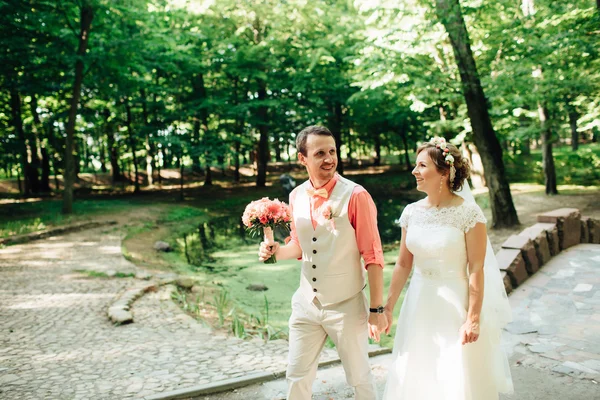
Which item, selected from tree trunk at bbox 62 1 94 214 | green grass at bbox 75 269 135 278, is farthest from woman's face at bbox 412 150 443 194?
tree trunk at bbox 62 1 94 214

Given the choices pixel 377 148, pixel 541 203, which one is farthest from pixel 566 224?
pixel 377 148

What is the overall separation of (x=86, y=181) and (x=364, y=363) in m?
27.1

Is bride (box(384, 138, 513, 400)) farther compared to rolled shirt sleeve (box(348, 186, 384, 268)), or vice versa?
bride (box(384, 138, 513, 400))

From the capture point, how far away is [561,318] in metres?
4.91

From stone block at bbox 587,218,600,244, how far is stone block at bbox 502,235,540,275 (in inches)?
104

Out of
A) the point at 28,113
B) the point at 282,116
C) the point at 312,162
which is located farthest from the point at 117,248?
the point at 28,113

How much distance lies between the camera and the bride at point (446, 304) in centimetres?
263

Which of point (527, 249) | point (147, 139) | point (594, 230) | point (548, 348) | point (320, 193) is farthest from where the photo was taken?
point (147, 139)

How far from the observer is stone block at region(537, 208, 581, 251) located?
7559 mm

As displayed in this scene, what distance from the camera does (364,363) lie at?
2547 millimetres

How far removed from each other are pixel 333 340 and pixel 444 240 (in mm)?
884

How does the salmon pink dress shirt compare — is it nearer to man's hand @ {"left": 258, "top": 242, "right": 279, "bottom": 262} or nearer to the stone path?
man's hand @ {"left": 258, "top": 242, "right": 279, "bottom": 262}

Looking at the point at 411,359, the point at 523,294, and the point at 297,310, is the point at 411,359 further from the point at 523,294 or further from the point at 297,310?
the point at 523,294

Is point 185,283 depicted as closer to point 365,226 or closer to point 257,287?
point 257,287
